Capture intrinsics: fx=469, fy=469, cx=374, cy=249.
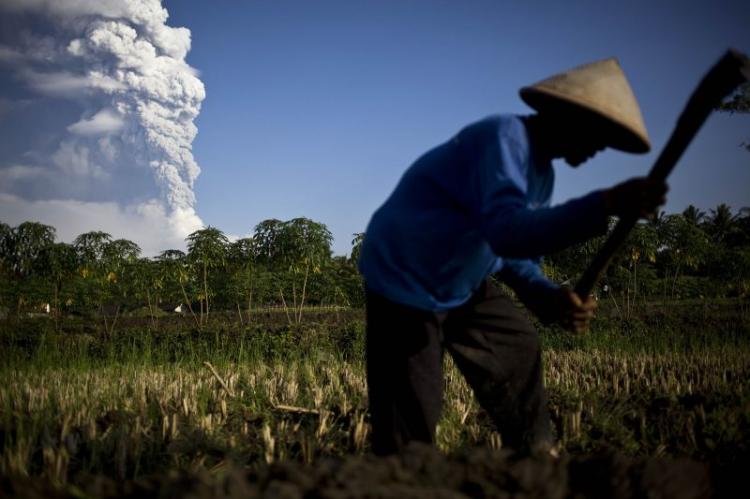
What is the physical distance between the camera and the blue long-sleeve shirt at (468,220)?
1.34 metres

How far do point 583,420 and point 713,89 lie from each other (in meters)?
2.32

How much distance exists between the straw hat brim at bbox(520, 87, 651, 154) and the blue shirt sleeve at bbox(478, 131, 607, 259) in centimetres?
23

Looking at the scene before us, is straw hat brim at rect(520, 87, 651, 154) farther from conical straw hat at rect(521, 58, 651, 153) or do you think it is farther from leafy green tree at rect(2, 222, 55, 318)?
leafy green tree at rect(2, 222, 55, 318)

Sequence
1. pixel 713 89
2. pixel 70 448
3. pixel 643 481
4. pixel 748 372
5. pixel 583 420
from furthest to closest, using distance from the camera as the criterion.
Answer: pixel 748 372
pixel 583 420
pixel 70 448
pixel 713 89
pixel 643 481

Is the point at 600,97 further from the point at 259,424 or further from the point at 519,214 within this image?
the point at 259,424

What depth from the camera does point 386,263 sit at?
1788 millimetres

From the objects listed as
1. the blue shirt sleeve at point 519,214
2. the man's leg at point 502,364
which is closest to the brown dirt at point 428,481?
the blue shirt sleeve at point 519,214

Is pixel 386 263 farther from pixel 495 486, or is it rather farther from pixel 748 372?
pixel 748 372

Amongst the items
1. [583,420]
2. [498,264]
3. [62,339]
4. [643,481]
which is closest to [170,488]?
[643,481]

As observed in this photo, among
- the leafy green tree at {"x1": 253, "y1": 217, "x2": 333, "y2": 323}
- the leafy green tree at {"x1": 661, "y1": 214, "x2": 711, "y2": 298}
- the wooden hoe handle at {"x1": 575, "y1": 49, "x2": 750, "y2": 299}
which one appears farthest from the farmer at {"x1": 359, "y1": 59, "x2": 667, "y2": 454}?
the leafy green tree at {"x1": 661, "y1": 214, "x2": 711, "y2": 298}

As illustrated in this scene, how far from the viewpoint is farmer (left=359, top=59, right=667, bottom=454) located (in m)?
1.39

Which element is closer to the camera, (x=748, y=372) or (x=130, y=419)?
(x=130, y=419)

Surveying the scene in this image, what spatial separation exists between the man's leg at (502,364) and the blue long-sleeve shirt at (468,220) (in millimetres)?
170

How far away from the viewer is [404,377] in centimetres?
178
